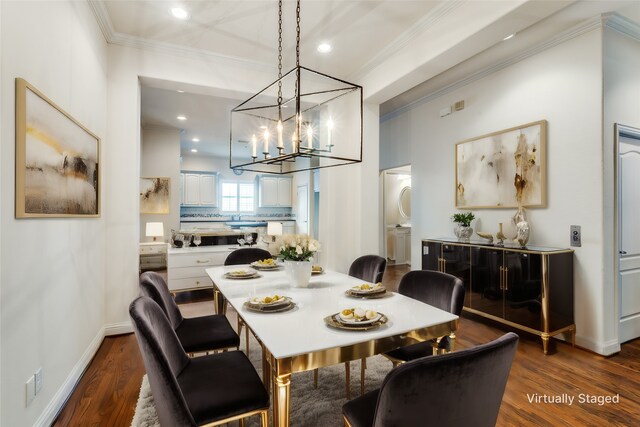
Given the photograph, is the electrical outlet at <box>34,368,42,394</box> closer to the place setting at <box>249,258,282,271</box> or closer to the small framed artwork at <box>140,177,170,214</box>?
the place setting at <box>249,258,282,271</box>

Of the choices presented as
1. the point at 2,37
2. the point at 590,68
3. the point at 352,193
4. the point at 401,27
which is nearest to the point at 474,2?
the point at 401,27

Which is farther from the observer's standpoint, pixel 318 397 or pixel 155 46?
pixel 155 46

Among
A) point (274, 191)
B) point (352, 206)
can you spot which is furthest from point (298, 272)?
point (274, 191)

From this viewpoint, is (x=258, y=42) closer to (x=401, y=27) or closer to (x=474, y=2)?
(x=401, y=27)

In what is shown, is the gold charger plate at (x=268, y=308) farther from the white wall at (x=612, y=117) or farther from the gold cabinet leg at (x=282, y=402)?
the white wall at (x=612, y=117)

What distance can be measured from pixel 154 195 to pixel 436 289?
607 centimetres

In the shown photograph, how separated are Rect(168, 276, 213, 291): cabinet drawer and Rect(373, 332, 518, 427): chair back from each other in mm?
3858

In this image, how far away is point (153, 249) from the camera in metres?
6.16

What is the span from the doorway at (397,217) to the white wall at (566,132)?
3.13m

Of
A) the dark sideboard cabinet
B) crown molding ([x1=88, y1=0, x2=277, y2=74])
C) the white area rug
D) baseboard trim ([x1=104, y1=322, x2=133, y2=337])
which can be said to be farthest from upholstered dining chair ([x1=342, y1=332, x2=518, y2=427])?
crown molding ([x1=88, y1=0, x2=277, y2=74])

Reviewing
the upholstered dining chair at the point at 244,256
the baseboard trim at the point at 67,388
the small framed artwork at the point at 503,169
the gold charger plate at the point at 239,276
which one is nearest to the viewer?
the baseboard trim at the point at 67,388

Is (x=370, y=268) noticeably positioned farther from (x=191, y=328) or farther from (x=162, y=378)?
(x=162, y=378)

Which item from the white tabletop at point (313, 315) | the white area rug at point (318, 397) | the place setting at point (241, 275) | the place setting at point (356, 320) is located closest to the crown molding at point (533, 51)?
the white tabletop at point (313, 315)

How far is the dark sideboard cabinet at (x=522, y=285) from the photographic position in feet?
9.25
